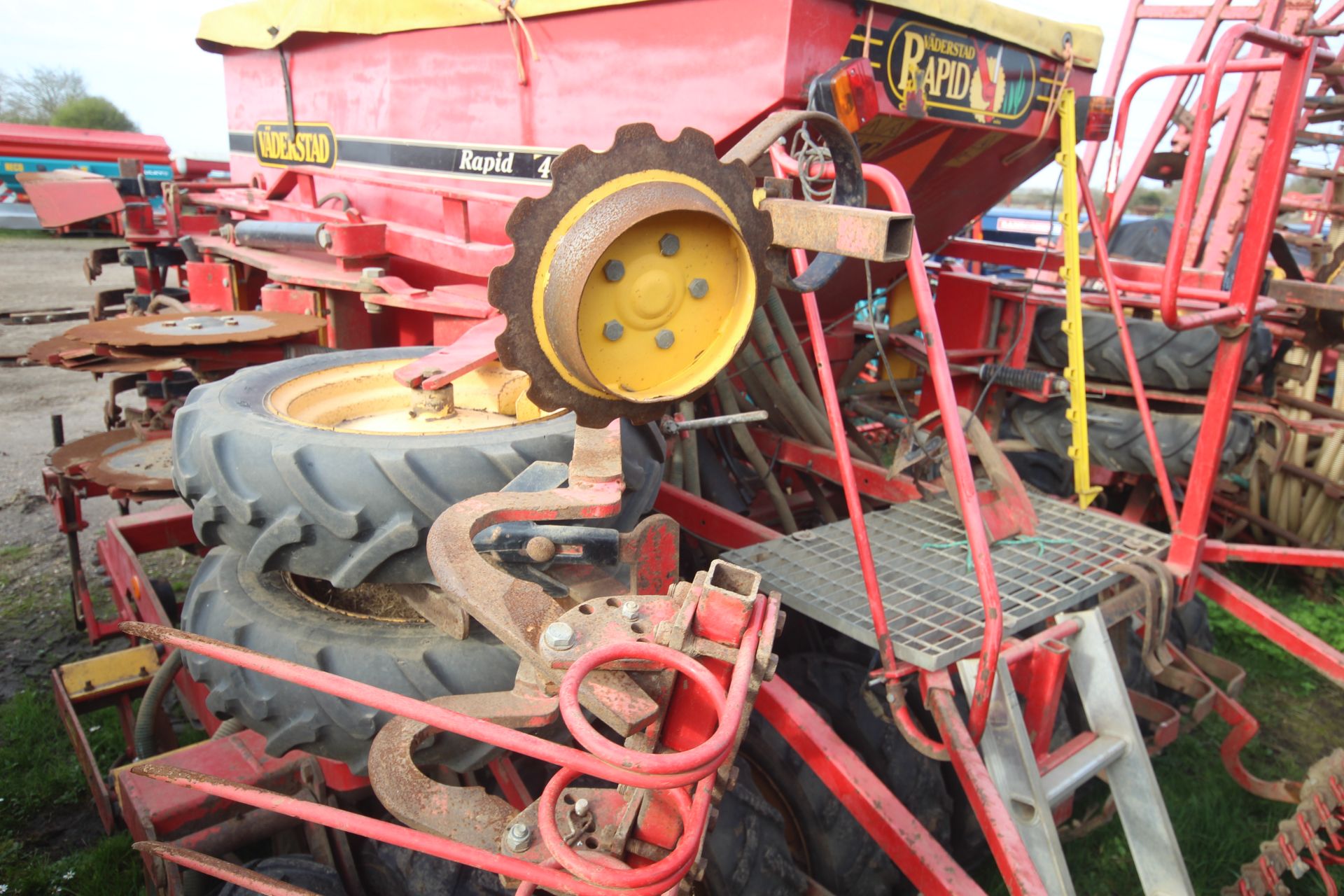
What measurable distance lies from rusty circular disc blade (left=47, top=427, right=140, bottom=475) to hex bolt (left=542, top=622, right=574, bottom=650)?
242cm

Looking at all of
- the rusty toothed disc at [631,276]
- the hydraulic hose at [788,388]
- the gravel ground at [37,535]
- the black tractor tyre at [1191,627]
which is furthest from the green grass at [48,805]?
the black tractor tyre at [1191,627]

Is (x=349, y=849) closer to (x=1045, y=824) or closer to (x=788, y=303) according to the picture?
(x=1045, y=824)

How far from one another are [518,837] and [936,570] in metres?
1.50

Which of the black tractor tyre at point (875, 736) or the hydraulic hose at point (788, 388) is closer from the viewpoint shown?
the black tractor tyre at point (875, 736)

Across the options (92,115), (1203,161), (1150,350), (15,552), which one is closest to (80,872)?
(15,552)

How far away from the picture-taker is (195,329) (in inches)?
111

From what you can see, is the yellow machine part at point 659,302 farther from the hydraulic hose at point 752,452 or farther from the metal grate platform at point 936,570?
the hydraulic hose at point 752,452

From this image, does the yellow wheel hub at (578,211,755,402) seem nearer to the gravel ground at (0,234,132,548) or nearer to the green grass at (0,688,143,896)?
the green grass at (0,688,143,896)

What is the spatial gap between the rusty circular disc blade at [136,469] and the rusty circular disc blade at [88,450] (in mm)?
43

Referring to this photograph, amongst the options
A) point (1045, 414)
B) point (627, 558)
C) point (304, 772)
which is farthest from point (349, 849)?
point (1045, 414)

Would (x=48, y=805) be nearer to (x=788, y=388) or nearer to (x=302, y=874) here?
(x=302, y=874)

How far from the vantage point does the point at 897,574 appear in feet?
7.54

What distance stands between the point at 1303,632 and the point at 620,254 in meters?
2.27

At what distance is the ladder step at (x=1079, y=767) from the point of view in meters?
1.86
